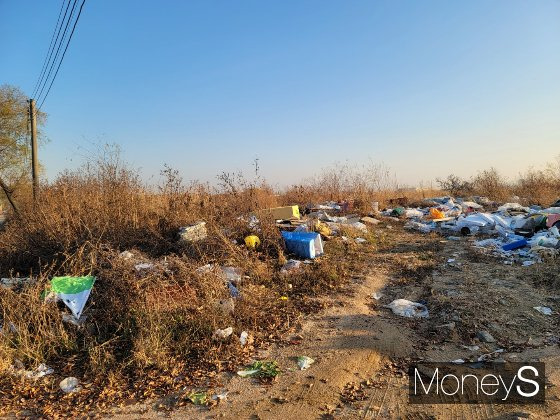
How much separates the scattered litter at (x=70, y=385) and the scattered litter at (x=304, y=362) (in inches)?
63.7

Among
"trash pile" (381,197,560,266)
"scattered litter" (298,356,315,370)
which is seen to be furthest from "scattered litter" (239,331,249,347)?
"trash pile" (381,197,560,266)

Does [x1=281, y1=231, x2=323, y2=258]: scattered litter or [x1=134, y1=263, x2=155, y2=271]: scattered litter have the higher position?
[x1=134, y1=263, x2=155, y2=271]: scattered litter

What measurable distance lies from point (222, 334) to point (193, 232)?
2.69 meters

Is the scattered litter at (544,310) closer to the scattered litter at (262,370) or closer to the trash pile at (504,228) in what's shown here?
the trash pile at (504,228)

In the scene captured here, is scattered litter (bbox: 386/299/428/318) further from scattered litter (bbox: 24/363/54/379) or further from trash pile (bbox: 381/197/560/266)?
scattered litter (bbox: 24/363/54/379)

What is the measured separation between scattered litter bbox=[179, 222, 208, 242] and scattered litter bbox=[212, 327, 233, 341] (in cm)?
238

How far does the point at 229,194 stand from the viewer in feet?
21.9

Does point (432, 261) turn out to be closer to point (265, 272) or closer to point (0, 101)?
point (265, 272)

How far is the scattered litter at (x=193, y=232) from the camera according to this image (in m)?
5.60

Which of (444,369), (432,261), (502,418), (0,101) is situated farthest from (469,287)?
(0,101)

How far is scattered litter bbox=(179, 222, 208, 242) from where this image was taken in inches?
220

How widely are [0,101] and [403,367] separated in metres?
20.3

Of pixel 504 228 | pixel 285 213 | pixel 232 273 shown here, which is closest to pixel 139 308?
pixel 232 273

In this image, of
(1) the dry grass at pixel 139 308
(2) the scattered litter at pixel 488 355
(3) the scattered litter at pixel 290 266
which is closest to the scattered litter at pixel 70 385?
(1) the dry grass at pixel 139 308
